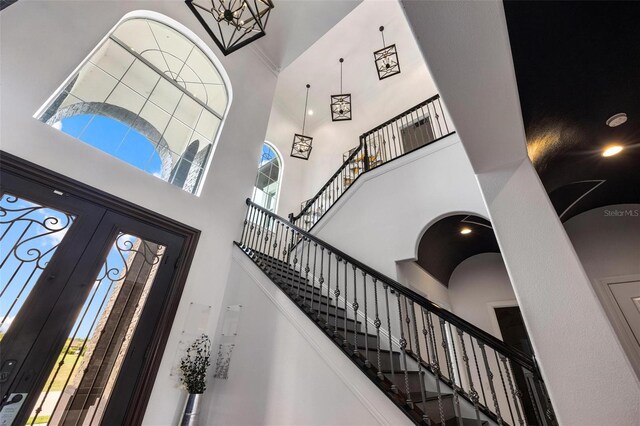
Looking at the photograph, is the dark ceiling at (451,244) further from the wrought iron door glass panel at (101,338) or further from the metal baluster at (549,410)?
the wrought iron door glass panel at (101,338)

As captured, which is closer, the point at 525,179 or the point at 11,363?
the point at 525,179

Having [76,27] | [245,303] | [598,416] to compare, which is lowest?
[598,416]

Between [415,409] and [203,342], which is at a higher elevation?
[203,342]

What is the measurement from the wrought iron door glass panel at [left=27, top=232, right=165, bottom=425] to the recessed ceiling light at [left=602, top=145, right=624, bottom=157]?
448 cm

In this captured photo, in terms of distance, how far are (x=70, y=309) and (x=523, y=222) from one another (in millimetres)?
3507

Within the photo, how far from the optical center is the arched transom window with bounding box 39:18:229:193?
282 cm

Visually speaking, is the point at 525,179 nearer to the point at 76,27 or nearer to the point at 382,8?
the point at 76,27

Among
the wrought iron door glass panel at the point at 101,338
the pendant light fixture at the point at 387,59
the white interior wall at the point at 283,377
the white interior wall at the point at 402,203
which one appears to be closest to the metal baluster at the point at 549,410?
the white interior wall at the point at 283,377

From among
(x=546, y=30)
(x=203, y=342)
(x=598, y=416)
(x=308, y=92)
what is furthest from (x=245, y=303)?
(x=308, y=92)

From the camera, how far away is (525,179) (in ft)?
5.19

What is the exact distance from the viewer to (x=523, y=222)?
4.99ft

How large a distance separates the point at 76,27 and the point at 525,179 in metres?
4.39

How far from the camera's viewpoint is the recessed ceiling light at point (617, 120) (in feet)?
6.06

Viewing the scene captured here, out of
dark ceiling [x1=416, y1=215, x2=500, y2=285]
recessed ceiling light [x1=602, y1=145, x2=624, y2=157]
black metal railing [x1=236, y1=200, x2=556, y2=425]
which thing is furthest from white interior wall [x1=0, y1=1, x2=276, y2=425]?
recessed ceiling light [x1=602, y1=145, x2=624, y2=157]
